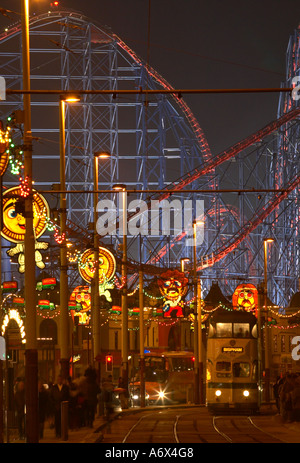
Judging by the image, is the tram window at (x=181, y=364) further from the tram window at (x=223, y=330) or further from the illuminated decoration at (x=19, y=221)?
the illuminated decoration at (x=19, y=221)

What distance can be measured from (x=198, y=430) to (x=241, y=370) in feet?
30.3

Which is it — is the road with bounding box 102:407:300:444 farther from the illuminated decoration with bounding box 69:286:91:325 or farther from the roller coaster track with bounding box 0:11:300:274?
the roller coaster track with bounding box 0:11:300:274

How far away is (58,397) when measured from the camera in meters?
24.8

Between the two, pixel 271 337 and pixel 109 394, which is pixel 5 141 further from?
pixel 271 337

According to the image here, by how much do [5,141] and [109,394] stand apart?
42.5 ft

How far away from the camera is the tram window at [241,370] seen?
37406mm

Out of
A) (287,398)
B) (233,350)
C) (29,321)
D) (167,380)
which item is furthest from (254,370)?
(29,321)

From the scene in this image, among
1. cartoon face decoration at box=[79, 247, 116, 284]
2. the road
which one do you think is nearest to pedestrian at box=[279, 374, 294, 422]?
the road

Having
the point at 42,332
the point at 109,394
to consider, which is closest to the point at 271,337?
the point at 42,332

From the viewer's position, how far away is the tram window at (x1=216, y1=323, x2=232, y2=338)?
37.4 meters

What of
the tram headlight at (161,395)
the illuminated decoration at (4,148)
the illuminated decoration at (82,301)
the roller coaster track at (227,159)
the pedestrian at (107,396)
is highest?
the roller coaster track at (227,159)

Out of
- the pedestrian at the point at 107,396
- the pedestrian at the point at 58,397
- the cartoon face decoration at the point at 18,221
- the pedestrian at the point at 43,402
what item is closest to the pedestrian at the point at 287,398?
the pedestrian at the point at 107,396

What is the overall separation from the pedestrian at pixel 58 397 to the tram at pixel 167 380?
22639mm
